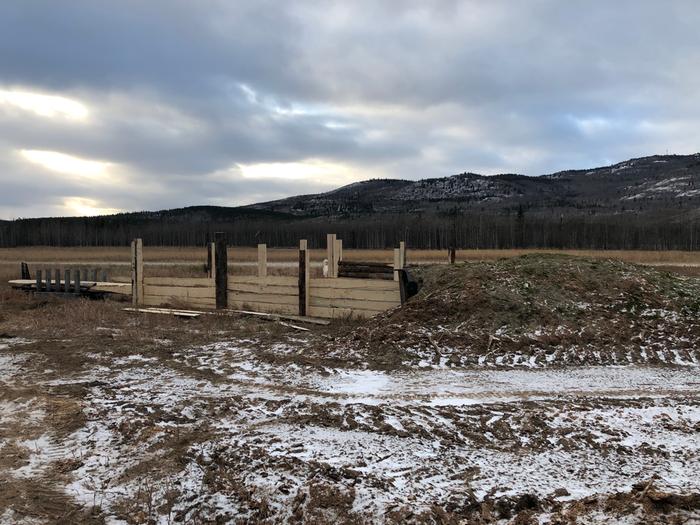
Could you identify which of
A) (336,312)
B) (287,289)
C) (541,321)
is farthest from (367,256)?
(541,321)

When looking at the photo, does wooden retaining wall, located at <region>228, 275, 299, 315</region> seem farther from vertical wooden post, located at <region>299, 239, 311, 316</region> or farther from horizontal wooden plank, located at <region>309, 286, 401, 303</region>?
horizontal wooden plank, located at <region>309, 286, 401, 303</region>

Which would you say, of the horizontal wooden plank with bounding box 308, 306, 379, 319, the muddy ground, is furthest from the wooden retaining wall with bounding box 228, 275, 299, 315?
the muddy ground

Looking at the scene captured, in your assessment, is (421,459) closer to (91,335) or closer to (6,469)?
(6,469)

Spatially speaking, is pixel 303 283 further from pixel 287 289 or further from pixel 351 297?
pixel 351 297

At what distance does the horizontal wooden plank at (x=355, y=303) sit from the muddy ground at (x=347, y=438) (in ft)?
10.7

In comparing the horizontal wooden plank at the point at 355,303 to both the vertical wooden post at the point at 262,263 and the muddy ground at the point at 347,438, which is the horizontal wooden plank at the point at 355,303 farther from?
the muddy ground at the point at 347,438

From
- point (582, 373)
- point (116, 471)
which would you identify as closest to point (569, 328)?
point (582, 373)

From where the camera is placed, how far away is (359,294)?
1177 centimetres

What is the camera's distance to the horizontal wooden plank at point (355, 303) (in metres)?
11.6

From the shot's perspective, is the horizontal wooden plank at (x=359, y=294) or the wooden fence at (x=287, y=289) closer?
the horizontal wooden plank at (x=359, y=294)

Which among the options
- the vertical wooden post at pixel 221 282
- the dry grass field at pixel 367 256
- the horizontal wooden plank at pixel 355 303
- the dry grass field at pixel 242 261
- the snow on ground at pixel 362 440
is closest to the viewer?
the snow on ground at pixel 362 440

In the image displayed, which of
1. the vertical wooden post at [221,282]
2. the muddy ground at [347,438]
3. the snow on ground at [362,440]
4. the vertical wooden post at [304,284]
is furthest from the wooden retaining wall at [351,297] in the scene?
A: the snow on ground at [362,440]

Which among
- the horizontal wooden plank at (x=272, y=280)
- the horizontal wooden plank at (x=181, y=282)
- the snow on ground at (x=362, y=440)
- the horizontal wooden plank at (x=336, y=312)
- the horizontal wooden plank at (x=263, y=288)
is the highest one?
the horizontal wooden plank at (x=272, y=280)

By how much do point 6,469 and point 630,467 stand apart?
5.07m
